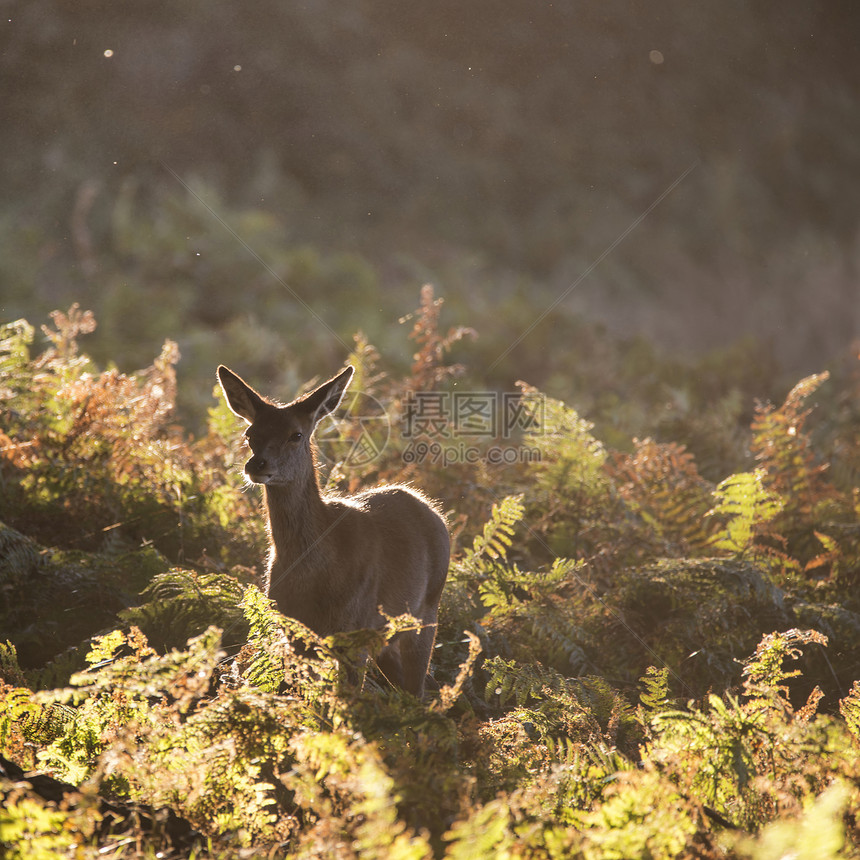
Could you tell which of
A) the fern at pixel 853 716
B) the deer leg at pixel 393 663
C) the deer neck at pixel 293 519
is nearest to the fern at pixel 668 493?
the deer leg at pixel 393 663

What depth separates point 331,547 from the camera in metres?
6.02

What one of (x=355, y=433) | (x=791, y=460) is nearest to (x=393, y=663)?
(x=355, y=433)

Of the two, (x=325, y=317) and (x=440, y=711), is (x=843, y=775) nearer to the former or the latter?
(x=440, y=711)

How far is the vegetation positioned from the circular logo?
3.3 inches

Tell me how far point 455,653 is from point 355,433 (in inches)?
130

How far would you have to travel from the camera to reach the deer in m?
5.82

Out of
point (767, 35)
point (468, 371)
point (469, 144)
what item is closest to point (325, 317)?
point (468, 371)

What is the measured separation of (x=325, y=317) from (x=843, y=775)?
44.3 feet

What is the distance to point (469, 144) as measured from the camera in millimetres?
23562

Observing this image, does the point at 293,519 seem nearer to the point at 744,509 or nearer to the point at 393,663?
the point at 393,663

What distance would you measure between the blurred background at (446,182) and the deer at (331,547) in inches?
245

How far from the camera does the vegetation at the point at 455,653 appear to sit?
3506 mm

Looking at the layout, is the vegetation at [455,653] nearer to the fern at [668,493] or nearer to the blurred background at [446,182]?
the fern at [668,493]

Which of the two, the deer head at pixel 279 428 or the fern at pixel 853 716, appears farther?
the deer head at pixel 279 428
